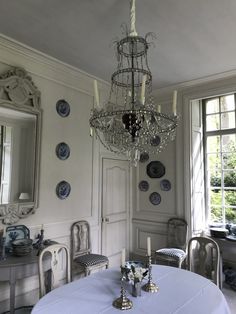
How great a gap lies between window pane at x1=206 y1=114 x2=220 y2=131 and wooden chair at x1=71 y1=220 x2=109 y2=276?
2.62 m

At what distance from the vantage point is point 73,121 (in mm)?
3680

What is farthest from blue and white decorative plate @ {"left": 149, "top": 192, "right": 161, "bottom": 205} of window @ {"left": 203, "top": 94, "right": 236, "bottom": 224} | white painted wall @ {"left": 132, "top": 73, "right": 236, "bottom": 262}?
window @ {"left": 203, "top": 94, "right": 236, "bottom": 224}

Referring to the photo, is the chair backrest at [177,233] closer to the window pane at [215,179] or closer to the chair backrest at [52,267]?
the window pane at [215,179]

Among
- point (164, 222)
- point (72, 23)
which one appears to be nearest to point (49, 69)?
point (72, 23)

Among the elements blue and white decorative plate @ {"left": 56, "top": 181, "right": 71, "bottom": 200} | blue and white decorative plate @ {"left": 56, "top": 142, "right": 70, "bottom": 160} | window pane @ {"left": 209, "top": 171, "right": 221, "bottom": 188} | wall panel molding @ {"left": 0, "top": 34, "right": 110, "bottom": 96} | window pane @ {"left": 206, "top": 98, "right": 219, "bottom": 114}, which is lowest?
blue and white decorative plate @ {"left": 56, "top": 181, "right": 71, "bottom": 200}

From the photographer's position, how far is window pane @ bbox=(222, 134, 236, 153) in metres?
4.16

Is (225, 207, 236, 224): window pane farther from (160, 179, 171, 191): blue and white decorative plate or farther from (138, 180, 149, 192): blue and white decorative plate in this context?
(138, 180, 149, 192): blue and white decorative plate

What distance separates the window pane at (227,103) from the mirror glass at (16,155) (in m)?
3.05

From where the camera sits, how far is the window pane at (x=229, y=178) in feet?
13.5

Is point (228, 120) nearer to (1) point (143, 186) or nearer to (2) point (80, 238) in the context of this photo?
(1) point (143, 186)

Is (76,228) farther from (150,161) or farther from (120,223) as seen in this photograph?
(150,161)

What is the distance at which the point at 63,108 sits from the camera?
11.6 ft

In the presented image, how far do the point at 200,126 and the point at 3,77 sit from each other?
10.3ft

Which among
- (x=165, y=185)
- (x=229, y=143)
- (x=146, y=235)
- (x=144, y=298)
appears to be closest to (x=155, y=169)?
(x=165, y=185)
